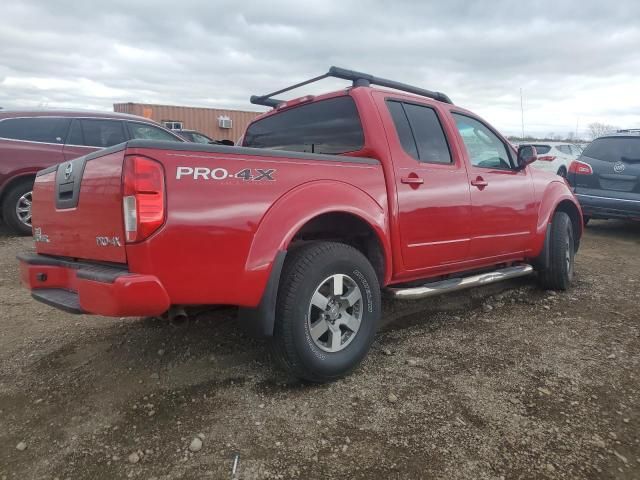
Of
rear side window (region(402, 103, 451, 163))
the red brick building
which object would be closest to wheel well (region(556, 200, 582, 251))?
rear side window (region(402, 103, 451, 163))

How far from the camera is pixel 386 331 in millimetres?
3611

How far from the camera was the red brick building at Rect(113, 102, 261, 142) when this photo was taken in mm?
21750

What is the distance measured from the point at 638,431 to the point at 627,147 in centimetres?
630

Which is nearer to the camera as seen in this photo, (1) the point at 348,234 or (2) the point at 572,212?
(1) the point at 348,234

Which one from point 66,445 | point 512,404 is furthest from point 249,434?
point 512,404

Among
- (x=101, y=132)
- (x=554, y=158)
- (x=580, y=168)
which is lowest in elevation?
(x=580, y=168)

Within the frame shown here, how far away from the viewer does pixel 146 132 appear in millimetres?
7184

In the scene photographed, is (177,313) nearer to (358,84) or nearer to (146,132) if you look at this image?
(358,84)

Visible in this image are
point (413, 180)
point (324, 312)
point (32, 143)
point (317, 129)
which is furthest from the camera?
point (32, 143)

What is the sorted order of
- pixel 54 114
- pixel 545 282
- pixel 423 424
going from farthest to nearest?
pixel 54 114
pixel 545 282
pixel 423 424

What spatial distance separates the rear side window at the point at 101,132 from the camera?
6.80 metres

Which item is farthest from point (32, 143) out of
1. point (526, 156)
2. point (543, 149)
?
point (543, 149)

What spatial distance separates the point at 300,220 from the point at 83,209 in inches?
44.3

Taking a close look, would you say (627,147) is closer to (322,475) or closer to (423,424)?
(423,424)
